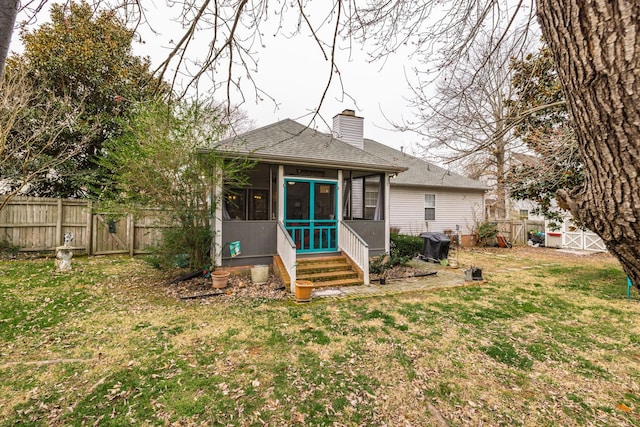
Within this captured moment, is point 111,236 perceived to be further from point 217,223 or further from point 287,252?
point 287,252

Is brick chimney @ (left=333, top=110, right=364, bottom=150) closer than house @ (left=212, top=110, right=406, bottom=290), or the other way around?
house @ (left=212, top=110, right=406, bottom=290)

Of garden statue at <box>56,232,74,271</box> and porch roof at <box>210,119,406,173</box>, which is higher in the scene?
porch roof at <box>210,119,406,173</box>

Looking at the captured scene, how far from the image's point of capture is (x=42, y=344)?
377 cm

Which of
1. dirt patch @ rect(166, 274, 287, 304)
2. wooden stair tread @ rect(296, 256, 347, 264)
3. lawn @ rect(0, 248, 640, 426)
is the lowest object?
lawn @ rect(0, 248, 640, 426)

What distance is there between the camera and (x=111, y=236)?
999 centimetres

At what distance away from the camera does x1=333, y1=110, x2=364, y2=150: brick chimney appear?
1257 cm

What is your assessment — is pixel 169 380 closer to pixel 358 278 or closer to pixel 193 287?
pixel 193 287

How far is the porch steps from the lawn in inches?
42.1

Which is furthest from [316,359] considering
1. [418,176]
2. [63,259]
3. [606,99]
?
[418,176]

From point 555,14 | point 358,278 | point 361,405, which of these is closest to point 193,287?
point 358,278

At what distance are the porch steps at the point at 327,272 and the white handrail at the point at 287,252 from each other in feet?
1.57

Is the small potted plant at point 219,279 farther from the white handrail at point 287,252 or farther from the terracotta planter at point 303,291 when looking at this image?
the terracotta planter at point 303,291

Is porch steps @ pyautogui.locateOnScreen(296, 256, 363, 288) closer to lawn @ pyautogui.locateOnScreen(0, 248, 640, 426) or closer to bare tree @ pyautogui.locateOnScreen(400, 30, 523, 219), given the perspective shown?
lawn @ pyautogui.locateOnScreen(0, 248, 640, 426)

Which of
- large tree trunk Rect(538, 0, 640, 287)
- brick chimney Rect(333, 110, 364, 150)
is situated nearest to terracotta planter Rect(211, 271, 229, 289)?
large tree trunk Rect(538, 0, 640, 287)
